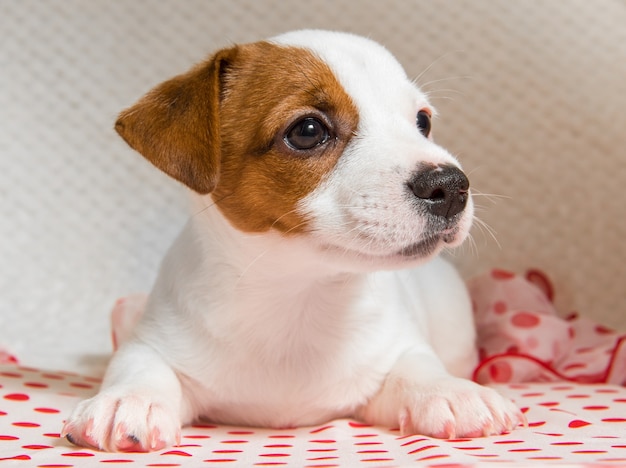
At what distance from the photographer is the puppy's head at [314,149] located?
2127 mm

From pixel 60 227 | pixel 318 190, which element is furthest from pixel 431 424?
pixel 60 227

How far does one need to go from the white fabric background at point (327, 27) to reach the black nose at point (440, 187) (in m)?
1.91

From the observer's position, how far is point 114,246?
4.04 metres

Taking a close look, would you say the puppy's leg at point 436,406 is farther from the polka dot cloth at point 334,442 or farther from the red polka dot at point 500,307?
the red polka dot at point 500,307

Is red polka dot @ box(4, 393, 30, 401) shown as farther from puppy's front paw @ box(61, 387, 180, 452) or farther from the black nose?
the black nose

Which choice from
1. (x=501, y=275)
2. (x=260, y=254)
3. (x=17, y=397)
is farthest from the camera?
(x=501, y=275)

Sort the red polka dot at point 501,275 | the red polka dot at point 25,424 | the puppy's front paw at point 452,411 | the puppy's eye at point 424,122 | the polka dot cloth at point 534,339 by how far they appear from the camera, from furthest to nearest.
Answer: the red polka dot at point 501,275 < the polka dot cloth at point 534,339 < the puppy's eye at point 424,122 < the red polka dot at point 25,424 < the puppy's front paw at point 452,411

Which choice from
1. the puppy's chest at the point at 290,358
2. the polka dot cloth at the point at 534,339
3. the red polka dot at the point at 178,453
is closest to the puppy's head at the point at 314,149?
the puppy's chest at the point at 290,358

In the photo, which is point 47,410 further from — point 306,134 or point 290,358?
point 306,134

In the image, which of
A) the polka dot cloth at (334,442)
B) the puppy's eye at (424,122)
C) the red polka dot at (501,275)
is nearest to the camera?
the polka dot cloth at (334,442)

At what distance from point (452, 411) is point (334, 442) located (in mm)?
299

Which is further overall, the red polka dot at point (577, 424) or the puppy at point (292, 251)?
the red polka dot at point (577, 424)

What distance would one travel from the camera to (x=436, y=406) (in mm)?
2246

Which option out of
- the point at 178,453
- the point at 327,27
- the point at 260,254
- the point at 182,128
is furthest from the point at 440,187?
the point at 327,27
